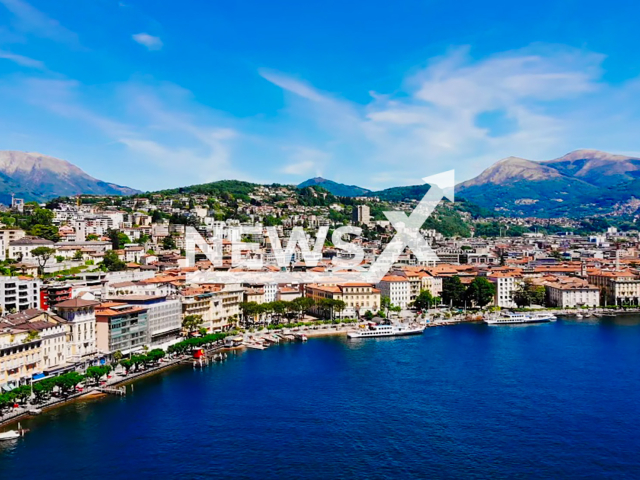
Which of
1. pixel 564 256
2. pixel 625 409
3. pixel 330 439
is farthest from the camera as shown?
pixel 564 256

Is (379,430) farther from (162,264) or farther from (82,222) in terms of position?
(82,222)

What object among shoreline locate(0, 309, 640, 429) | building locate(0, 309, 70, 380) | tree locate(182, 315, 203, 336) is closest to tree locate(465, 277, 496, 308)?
shoreline locate(0, 309, 640, 429)

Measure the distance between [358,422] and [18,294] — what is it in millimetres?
15267

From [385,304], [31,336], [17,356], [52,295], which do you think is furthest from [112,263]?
[17,356]

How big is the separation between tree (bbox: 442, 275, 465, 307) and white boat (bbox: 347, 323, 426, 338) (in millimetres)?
8880

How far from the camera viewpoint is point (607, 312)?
36.5 meters

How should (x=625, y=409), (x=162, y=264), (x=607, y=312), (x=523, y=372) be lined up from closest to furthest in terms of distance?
(x=625, y=409), (x=523, y=372), (x=607, y=312), (x=162, y=264)

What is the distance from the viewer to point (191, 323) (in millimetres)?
25516

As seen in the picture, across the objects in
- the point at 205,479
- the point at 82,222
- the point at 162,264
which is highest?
the point at 82,222

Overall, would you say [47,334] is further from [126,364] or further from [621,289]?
[621,289]

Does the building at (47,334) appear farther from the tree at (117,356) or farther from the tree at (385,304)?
the tree at (385,304)

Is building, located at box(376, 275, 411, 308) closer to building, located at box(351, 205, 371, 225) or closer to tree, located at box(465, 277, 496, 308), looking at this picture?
tree, located at box(465, 277, 496, 308)

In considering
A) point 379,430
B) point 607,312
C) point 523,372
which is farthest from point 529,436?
point 607,312

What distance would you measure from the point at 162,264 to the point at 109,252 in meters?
3.37
